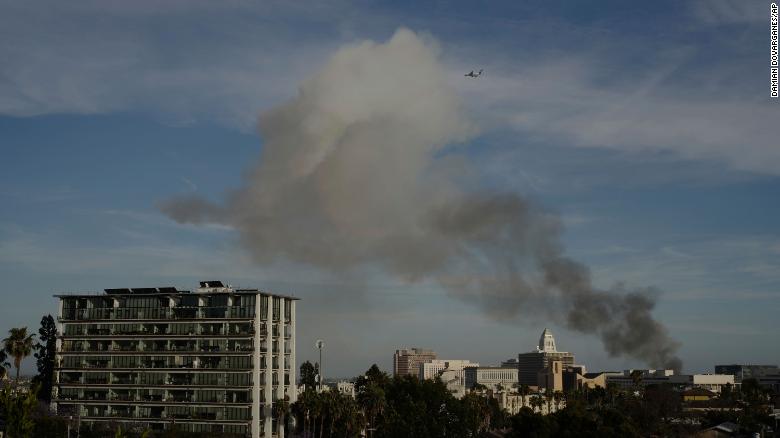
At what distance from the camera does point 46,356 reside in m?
189

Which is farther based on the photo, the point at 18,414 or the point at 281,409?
the point at 281,409

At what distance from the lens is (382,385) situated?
19038 centimetres

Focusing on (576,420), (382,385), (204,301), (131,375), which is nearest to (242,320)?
(204,301)

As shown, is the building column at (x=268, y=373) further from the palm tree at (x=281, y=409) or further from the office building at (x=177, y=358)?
the palm tree at (x=281, y=409)

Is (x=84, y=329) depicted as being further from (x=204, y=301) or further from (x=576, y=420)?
(x=576, y=420)

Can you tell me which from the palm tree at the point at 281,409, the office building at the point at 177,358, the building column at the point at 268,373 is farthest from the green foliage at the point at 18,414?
the building column at the point at 268,373

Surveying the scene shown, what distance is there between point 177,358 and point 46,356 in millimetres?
38144

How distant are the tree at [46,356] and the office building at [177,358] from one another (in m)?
12.3

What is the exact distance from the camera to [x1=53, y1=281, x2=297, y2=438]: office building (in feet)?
545

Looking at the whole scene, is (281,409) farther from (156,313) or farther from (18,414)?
(18,414)

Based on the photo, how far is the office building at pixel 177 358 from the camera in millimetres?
166000

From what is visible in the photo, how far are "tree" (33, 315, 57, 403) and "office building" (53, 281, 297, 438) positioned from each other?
12315 mm

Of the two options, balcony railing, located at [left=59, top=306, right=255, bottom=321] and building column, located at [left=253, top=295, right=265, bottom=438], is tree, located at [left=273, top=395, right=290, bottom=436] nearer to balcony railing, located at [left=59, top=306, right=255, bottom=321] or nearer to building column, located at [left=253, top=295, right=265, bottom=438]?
building column, located at [left=253, top=295, right=265, bottom=438]

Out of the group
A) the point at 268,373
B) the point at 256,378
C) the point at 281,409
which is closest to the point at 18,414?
the point at 281,409
